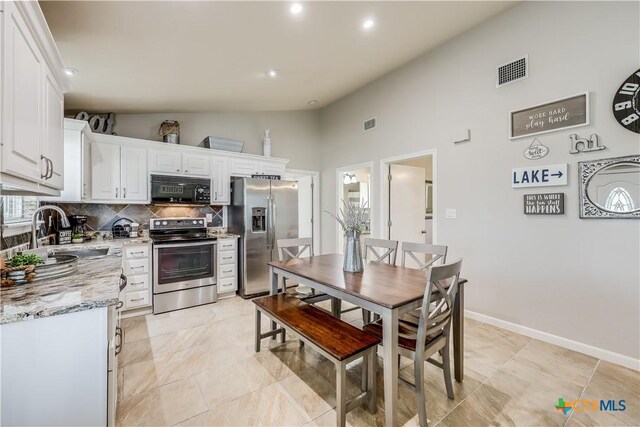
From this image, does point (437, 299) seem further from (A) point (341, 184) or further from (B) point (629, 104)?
(A) point (341, 184)

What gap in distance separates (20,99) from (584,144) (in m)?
3.89

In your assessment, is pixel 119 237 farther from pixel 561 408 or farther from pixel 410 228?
pixel 561 408

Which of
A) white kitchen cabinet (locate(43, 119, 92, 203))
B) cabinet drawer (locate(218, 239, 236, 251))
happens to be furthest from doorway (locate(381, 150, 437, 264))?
white kitchen cabinet (locate(43, 119, 92, 203))

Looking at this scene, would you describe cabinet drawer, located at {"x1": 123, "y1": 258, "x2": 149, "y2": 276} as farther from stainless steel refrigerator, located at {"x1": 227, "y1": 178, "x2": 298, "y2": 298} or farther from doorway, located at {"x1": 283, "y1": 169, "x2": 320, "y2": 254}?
doorway, located at {"x1": 283, "y1": 169, "x2": 320, "y2": 254}

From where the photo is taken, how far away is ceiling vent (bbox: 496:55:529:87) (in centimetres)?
281

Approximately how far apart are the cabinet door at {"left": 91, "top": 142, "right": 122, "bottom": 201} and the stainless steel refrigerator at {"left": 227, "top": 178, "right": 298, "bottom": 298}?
1502 millimetres

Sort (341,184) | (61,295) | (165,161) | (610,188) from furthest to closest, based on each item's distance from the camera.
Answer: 1. (341,184)
2. (165,161)
3. (610,188)
4. (61,295)

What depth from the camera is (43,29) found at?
1390 mm

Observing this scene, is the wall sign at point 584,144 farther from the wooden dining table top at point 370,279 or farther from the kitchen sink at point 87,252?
the kitchen sink at point 87,252

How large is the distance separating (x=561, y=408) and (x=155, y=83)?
15.0ft

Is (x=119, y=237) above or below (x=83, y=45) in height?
below

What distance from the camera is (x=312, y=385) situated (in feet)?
6.72

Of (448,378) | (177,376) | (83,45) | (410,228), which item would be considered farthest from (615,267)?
(83,45)

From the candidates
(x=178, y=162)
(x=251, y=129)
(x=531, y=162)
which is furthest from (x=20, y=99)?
(x=251, y=129)
